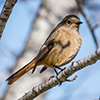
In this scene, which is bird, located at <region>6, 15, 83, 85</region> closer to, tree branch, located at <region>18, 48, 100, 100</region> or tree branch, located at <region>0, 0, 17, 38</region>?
tree branch, located at <region>18, 48, 100, 100</region>

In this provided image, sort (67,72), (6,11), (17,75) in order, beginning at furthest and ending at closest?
1. (17,75)
2. (67,72)
3. (6,11)

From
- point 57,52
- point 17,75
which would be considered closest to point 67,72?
point 57,52

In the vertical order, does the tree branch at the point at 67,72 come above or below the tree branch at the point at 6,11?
below

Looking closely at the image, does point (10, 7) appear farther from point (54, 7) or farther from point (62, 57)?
point (54, 7)

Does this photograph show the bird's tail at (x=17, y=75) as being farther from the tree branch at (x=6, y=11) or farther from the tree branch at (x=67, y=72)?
the tree branch at (x=6, y=11)

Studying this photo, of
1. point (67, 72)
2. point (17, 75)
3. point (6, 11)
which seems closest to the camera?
point (6, 11)

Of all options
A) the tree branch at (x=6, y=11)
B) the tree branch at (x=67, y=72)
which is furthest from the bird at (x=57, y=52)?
the tree branch at (x=6, y=11)

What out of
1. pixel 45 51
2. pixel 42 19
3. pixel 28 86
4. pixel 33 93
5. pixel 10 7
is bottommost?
pixel 28 86

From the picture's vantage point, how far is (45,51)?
3.63 metres

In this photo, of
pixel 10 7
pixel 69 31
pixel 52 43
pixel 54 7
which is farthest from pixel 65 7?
pixel 10 7

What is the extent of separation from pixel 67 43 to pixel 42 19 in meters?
1.72

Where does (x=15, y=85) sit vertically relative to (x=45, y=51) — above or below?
below

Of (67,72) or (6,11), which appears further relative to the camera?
(67,72)

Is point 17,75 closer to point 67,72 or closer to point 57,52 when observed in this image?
point 57,52
